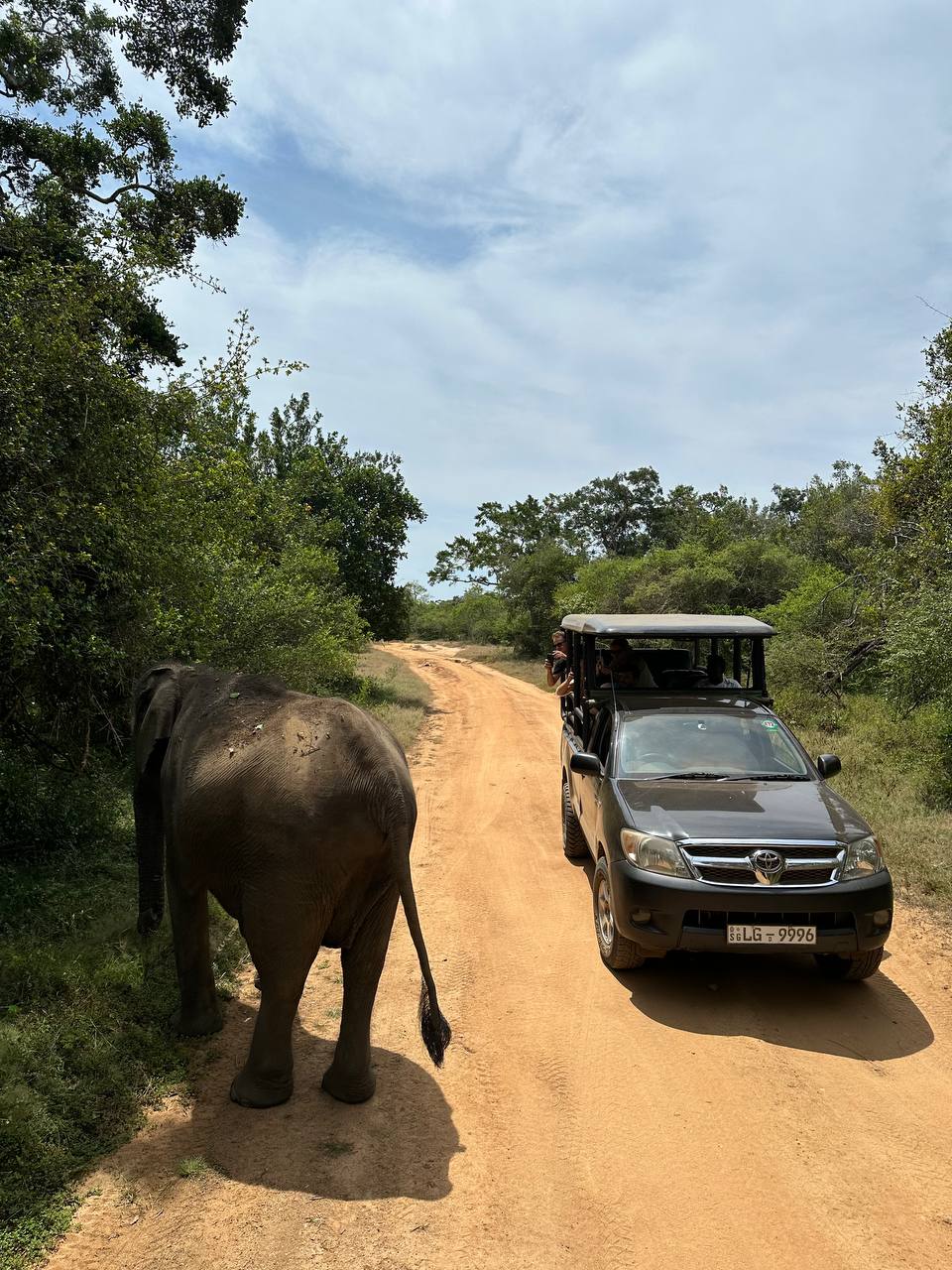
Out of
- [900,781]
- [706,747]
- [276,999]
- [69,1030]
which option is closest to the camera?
[276,999]

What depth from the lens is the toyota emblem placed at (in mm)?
4754

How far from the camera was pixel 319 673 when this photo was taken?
45.5 feet

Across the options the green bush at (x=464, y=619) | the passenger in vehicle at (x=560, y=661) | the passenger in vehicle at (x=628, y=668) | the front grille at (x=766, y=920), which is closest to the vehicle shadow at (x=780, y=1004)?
the front grille at (x=766, y=920)

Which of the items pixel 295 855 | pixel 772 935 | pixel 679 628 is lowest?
pixel 772 935

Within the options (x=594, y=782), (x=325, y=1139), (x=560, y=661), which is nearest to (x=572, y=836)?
(x=594, y=782)

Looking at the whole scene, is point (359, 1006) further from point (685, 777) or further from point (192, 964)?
point (685, 777)

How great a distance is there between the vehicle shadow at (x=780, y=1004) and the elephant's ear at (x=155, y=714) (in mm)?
3288

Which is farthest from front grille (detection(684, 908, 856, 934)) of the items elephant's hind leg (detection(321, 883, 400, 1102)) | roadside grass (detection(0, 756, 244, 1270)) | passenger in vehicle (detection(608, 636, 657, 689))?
passenger in vehicle (detection(608, 636, 657, 689))

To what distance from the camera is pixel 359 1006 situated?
3.87 m

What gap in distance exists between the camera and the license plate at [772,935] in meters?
4.70

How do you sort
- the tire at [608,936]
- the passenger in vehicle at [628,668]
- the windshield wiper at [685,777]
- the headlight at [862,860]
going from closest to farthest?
the headlight at [862,860] < the tire at [608,936] < the windshield wiper at [685,777] < the passenger in vehicle at [628,668]

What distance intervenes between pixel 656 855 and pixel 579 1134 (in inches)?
67.0

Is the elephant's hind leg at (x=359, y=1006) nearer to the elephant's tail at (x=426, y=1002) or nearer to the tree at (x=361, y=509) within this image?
the elephant's tail at (x=426, y=1002)

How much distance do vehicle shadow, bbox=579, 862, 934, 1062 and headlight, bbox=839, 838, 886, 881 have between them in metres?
0.62
